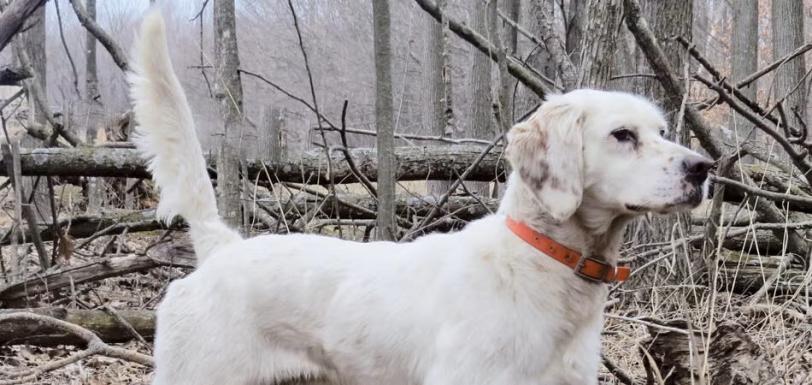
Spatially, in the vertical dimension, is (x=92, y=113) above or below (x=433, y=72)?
below

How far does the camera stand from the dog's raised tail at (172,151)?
125 inches

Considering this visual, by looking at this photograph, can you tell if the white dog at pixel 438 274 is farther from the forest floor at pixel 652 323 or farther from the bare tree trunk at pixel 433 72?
the bare tree trunk at pixel 433 72

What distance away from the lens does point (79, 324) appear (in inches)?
160

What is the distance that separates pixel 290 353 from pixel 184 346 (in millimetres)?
381

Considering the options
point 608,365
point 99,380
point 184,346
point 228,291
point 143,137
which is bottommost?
point 99,380

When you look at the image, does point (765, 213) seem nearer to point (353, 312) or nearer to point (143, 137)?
point (353, 312)

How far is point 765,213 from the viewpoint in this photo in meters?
4.81

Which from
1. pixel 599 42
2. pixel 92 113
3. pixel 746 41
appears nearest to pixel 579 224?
pixel 599 42

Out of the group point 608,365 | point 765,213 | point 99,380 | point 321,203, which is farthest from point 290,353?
point 765,213

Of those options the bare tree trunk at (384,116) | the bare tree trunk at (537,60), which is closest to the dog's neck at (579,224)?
the bare tree trunk at (384,116)

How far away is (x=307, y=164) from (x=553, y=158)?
3.80 metres

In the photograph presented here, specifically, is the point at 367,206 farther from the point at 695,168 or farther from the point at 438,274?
the point at 695,168

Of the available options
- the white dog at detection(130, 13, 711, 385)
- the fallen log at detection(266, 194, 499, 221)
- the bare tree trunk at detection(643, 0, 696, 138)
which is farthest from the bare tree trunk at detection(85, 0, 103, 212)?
the bare tree trunk at detection(643, 0, 696, 138)

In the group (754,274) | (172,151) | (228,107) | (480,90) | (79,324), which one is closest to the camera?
(172,151)
